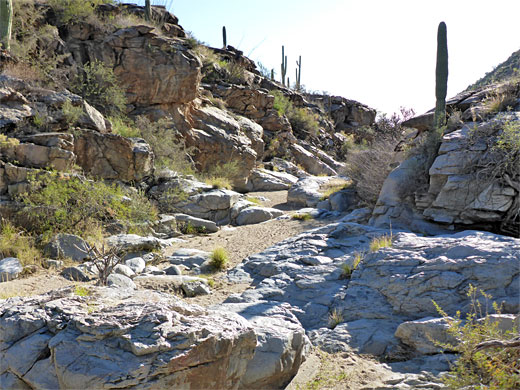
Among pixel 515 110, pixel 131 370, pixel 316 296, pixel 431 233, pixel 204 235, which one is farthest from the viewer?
pixel 204 235

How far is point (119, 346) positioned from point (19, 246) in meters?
6.38

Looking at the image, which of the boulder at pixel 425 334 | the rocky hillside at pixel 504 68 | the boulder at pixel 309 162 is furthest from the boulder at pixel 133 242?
the rocky hillside at pixel 504 68

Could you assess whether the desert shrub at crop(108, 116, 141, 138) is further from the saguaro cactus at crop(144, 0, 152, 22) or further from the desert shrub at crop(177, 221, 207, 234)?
the saguaro cactus at crop(144, 0, 152, 22)

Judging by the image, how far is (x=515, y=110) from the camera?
372 inches

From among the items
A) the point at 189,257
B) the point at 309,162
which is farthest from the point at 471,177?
the point at 309,162

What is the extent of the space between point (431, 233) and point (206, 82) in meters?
15.7

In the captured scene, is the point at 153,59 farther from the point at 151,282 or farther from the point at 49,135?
the point at 151,282

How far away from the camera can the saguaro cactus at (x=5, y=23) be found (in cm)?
1280

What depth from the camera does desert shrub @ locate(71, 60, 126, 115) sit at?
48.8ft

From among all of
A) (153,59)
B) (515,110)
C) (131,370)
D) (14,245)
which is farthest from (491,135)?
(153,59)

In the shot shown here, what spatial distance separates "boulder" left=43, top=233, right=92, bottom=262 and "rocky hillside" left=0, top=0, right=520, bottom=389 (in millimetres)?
36

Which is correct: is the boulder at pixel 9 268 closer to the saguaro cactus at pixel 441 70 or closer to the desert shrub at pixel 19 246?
the desert shrub at pixel 19 246

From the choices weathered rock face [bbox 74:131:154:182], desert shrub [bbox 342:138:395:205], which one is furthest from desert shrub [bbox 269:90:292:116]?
weathered rock face [bbox 74:131:154:182]

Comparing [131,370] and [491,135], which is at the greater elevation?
[491,135]
